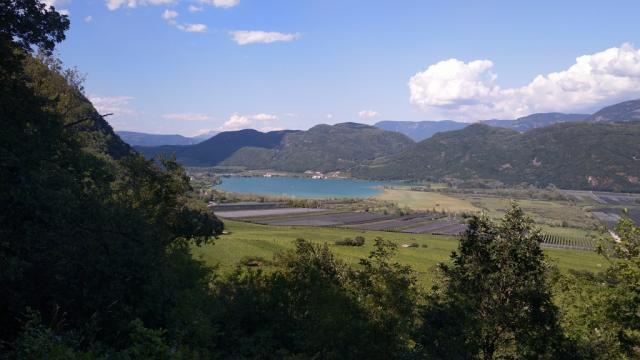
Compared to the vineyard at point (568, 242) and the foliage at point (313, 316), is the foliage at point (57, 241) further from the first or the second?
the vineyard at point (568, 242)

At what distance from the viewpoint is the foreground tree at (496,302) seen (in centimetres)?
2114

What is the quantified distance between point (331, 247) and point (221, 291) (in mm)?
63509

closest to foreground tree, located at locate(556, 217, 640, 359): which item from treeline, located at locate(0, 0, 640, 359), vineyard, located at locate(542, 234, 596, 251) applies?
treeline, located at locate(0, 0, 640, 359)

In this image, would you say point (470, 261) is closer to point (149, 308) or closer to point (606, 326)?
point (606, 326)

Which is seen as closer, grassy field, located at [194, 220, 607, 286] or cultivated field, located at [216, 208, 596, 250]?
grassy field, located at [194, 220, 607, 286]

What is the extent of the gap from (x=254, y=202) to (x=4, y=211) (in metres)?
171

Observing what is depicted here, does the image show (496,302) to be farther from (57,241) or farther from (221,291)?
(57,241)

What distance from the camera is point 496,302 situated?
22.5m

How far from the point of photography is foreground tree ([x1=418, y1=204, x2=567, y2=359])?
21.1 metres

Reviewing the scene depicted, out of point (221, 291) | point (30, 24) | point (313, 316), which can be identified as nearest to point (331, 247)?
point (221, 291)

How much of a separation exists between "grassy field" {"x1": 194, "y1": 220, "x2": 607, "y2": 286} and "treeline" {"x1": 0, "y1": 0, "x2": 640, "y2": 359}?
36547 millimetres

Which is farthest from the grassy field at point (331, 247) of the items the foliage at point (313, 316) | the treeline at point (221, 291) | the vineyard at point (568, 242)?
the treeline at point (221, 291)

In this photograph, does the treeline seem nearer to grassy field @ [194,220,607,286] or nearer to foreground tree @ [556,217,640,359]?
foreground tree @ [556,217,640,359]

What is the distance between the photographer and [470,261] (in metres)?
23.0
